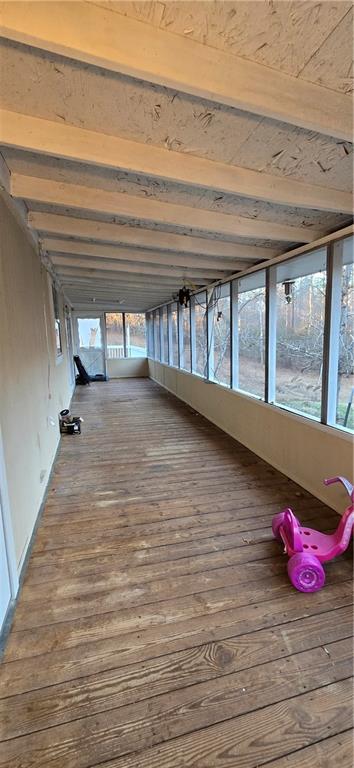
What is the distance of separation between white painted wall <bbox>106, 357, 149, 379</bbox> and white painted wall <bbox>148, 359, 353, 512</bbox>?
6.01 metres

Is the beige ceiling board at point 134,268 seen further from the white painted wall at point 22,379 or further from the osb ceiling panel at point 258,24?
the osb ceiling panel at point 258,24

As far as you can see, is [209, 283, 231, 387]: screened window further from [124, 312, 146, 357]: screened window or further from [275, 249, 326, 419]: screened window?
[124, 312, 146, 357]: screened window

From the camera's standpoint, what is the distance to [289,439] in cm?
328

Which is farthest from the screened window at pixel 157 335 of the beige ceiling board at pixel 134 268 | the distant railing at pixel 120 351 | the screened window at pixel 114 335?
the beige ceiling board at pixel 134 268

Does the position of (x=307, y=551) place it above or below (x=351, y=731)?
above

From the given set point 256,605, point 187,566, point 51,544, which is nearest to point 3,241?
point 51,544

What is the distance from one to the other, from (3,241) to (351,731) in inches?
112

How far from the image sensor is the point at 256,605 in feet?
5.73

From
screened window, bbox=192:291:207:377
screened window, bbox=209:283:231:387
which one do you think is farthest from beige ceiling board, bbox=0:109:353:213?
screened window, bbox=192:291:207:377

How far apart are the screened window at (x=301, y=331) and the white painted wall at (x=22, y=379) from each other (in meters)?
2.48

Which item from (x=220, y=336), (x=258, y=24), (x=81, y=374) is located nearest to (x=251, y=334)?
(x=220, y=336)

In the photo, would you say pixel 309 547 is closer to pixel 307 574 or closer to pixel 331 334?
pixel 307 574

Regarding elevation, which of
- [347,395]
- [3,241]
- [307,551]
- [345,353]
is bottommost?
[307,551]

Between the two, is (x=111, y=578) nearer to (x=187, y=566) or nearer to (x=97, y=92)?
(x=187, y=566)
